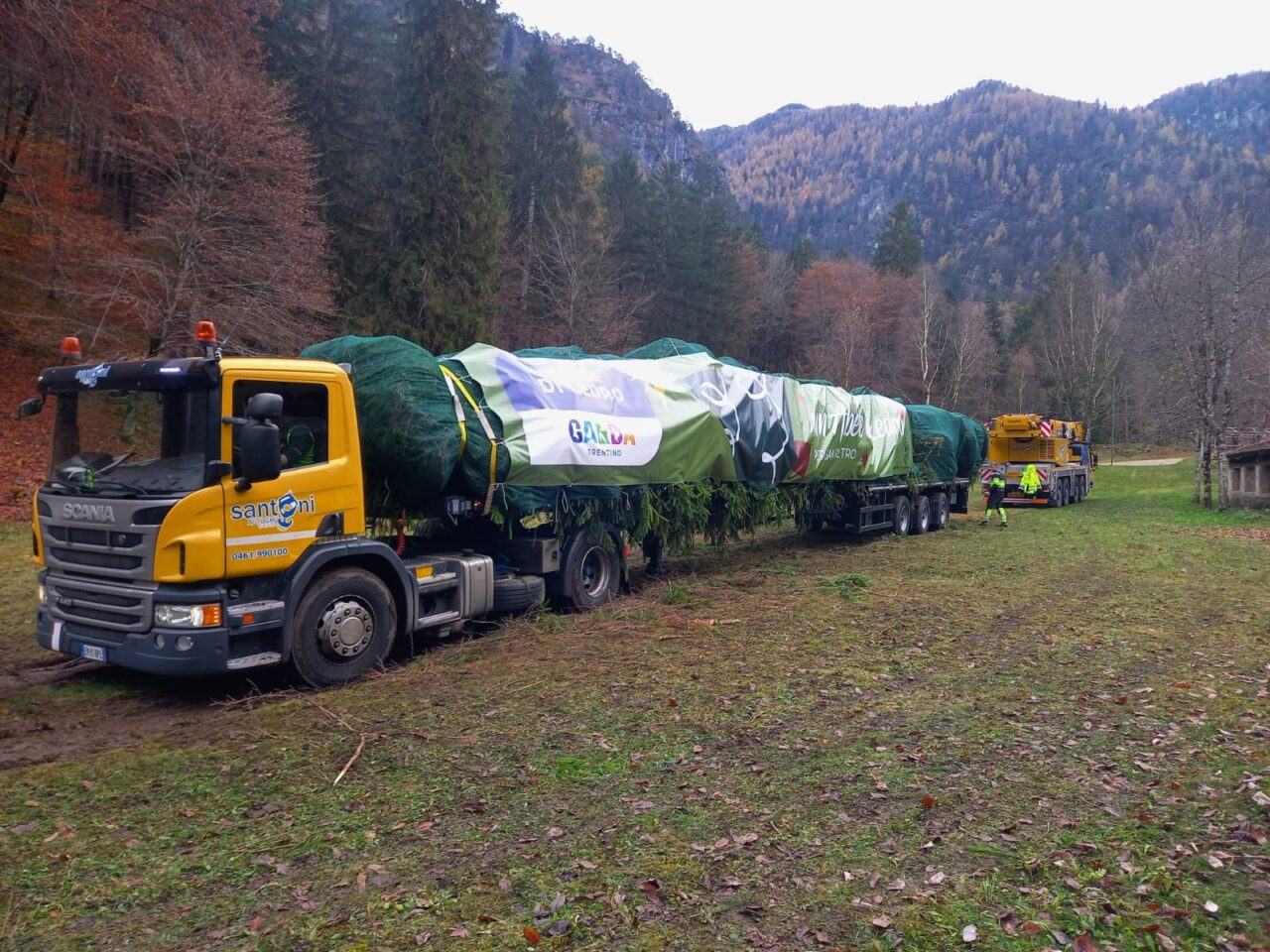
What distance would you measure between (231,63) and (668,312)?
28.0m

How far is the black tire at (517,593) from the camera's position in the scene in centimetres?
919

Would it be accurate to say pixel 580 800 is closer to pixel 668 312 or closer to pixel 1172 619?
pixel 1172 619

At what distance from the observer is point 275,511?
6.70 meters

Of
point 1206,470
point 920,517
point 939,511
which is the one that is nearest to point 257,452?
point 920,517

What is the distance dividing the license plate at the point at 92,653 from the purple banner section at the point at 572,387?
Result: 4385 millimetres

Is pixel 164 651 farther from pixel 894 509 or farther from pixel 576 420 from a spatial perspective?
pixel 894 509

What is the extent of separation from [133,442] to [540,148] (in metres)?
40.3

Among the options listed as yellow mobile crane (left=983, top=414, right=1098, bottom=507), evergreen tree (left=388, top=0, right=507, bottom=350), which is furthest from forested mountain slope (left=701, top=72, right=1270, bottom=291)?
evergreen tree (left=388, top=0, right=507, bottom=350)

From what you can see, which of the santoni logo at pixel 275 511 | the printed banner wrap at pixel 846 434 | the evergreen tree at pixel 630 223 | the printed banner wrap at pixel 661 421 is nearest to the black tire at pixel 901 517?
the printed banner wrap at pixel 846 434

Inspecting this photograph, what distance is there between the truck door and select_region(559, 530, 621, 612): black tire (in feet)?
10.8

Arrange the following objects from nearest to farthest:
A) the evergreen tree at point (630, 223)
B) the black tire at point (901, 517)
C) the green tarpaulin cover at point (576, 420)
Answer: the green tarpaulin cover at point (576, 420)
the black tire at point (901, 517)
the evergreen tree at point (630, 223)

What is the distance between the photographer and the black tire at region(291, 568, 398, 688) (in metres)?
6.98

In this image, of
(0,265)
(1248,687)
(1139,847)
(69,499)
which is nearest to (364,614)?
(69,499)

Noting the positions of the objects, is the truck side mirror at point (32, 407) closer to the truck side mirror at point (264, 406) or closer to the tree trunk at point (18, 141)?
the truck side mirror at point (264, 406)
